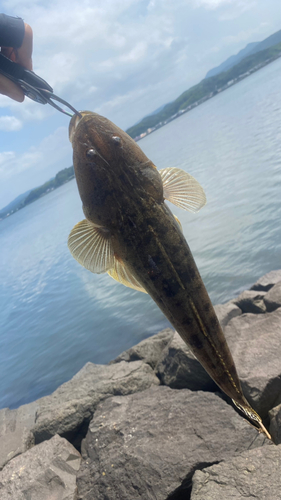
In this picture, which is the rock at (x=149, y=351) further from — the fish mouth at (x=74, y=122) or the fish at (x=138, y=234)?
the fish mouth at (x=74, y=122)

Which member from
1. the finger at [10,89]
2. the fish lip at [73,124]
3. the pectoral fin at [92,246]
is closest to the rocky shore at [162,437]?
the pectoral fin at [92,246]

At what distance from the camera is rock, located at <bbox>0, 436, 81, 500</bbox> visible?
4.30m

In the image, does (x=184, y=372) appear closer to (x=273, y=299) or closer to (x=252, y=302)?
(x=273, y=299)

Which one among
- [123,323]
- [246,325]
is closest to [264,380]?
[246,325]

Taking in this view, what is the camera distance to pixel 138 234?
7.02 ft

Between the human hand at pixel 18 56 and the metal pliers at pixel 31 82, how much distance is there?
0.18 feet

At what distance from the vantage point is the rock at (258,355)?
471 cm

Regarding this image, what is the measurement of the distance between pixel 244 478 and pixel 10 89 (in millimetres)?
4470

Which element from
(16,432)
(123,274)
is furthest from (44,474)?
(123,274)

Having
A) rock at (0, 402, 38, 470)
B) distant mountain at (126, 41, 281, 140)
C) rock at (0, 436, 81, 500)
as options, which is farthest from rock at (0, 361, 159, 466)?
distant mountain at (126, 41, 281, 140)

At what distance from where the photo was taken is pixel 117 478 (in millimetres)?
4078

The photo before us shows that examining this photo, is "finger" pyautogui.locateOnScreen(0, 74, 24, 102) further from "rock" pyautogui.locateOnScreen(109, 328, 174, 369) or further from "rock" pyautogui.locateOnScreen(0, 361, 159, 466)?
"rock" pyautogui.locateOnScreen(109, 328, 174, 369)

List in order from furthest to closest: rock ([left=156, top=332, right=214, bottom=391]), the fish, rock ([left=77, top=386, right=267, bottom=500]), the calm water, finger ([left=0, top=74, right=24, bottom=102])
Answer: the calm water < rock ([left=156, top=332, right=214, bottom=391]) < rock ([left=77, top=386, right=267, bottom=500]) < finger ([left=0, top=74, right=24, bottom=102]) < the fish

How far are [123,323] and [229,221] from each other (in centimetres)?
696
